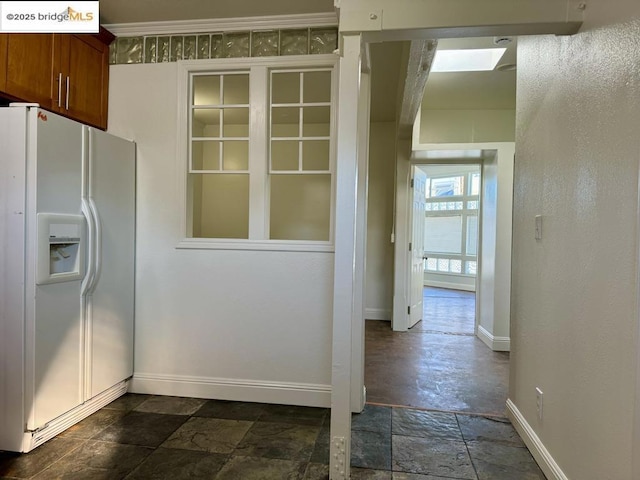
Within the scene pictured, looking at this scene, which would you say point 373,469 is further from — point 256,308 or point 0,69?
point 0,69

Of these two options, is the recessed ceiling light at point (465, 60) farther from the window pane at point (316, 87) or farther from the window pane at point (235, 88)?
the window pane at point (235, 88)

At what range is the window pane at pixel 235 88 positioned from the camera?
13.0 ft

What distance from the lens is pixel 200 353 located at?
2.72 metres

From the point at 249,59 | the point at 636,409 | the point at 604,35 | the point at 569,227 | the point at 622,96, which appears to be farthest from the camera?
the point at 249,59

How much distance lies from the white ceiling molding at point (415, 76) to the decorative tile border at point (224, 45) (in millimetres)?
554

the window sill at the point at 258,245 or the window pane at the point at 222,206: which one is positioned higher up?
the window pane at the point at 222,206

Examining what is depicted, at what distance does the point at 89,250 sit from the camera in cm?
232

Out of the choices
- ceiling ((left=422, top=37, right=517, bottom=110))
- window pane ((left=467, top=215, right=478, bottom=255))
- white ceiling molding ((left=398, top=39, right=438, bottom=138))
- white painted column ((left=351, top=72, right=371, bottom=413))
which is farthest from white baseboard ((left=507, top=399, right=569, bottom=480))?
window pane ((left=467, top=215, right=478, bottom=255))

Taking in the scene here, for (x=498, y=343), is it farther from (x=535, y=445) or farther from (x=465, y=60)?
(x=465, y=60)

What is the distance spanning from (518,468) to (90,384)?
8.03ft

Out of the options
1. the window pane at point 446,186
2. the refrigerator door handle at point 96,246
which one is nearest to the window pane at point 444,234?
the window pane at point 446,186

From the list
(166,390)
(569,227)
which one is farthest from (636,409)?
(166,390)

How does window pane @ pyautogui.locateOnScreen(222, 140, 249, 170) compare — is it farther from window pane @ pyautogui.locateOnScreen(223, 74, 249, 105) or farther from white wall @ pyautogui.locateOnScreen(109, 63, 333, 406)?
white wall @ pyautogui.locateOnScreen(109, 63, 333, 406)

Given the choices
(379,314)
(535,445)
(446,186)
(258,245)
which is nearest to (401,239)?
(379,314)
